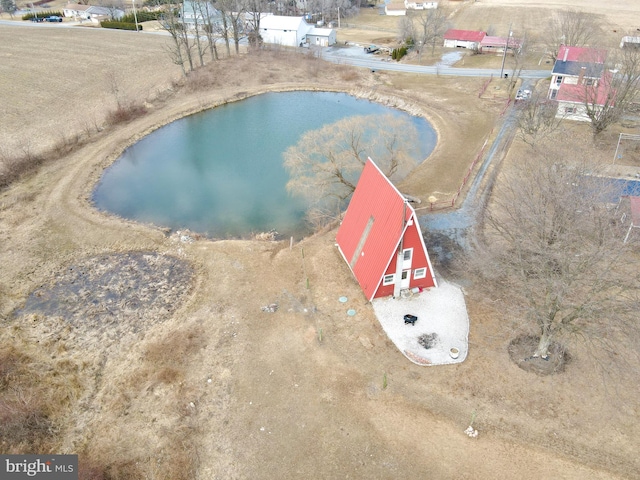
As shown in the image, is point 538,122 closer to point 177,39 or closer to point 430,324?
Answer: point 430,324

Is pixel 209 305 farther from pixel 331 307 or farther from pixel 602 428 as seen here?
pixel 602 428

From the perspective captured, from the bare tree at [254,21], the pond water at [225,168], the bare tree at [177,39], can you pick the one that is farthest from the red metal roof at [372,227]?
the bare tree at [254,21]

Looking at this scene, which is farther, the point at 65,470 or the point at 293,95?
the point at 293,95

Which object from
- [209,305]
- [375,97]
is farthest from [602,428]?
[375,97]

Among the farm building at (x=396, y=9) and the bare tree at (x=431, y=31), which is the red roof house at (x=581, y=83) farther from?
the farm building at (x=396, y=9)

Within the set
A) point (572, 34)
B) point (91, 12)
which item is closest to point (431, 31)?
point (572, 34)

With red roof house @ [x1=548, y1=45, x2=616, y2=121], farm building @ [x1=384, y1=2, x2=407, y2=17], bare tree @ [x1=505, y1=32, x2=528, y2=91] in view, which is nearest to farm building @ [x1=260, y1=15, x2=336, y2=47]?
farm building @ [x1=384, y1=2, x2=407, y2=17]
